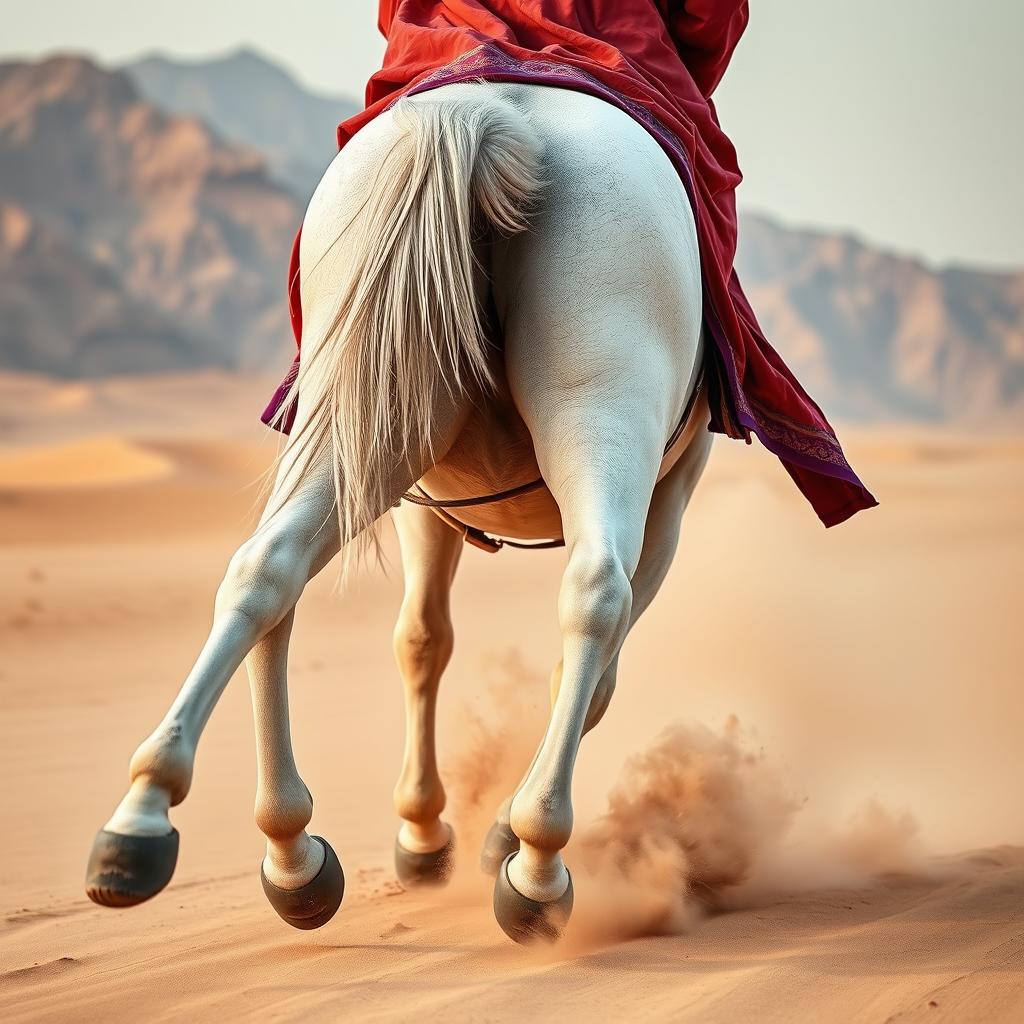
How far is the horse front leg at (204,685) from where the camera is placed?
84.4 inches

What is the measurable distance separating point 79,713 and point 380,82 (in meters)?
4.81

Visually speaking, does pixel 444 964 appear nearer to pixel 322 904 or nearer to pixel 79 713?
pixel 322 904

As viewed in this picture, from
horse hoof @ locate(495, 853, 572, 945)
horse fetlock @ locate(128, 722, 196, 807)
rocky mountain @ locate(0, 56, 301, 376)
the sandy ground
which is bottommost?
the sandy ground

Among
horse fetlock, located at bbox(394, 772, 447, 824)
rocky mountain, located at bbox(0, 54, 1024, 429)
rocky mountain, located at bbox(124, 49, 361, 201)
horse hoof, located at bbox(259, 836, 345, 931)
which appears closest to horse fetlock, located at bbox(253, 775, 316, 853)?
horse hoof, located at bbox(259, 836, 345, 931)

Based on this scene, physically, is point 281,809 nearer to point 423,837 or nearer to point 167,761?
point 167,761

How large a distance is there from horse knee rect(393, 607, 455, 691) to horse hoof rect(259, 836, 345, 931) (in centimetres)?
104

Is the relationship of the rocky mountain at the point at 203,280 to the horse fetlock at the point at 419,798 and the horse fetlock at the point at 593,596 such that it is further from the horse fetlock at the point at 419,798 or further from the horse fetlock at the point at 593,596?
the horse fetlock at the point at 593,596

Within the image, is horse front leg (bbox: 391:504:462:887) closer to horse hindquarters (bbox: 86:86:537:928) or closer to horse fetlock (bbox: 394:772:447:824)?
horse fetlock (bbox: 394:772:447:824)

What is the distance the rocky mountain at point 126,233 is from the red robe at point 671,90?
140 ft

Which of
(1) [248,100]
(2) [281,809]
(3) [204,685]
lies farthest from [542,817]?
(1) [248,100]

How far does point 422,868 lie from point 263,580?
155cm

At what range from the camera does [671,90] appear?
10.4ft

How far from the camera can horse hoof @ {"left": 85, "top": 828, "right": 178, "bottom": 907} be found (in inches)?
84.0

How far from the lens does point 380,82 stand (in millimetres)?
3133
